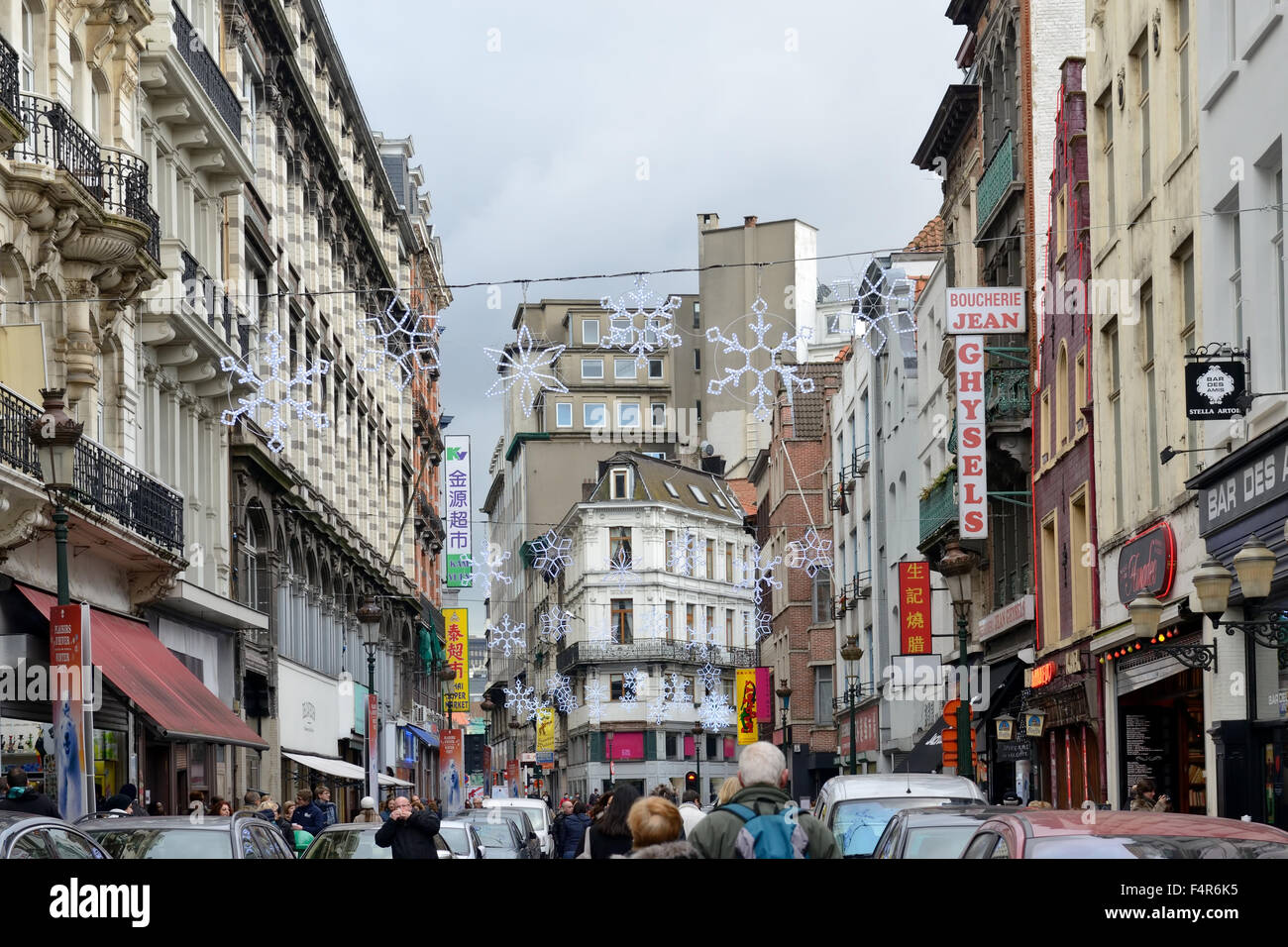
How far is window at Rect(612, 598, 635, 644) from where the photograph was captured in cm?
10569

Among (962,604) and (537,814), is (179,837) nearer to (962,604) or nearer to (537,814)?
(962,604)

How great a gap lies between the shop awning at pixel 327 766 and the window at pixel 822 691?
2655cm

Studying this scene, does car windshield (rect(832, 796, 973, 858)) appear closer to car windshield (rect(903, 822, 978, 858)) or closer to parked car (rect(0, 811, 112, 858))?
car windshield (rect(903, 822, 978, 858))

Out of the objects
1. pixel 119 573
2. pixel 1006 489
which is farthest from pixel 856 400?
pixel 119 573

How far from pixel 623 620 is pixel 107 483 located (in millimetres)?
81727

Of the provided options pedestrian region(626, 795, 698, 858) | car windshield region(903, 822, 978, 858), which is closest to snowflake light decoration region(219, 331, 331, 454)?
car windshield region(903, 822, 978, 858)

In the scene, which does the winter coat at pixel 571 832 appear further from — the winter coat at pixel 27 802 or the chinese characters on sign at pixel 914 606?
the chinese characters on sign at pixel 914 606

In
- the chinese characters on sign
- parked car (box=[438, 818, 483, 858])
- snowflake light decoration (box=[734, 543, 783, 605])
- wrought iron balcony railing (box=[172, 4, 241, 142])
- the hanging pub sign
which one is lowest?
parked car (box=[438, 818, 483, 858])

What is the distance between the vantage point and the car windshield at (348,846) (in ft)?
49.2

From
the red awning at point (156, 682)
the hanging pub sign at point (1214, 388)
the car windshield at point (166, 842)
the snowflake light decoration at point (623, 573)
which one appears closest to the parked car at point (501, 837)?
the red awning at point (156, 682)

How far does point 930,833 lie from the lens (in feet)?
38.3

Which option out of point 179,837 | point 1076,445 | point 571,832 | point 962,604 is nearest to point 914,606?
point 1076,445

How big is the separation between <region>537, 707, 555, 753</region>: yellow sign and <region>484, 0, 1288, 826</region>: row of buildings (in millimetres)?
28807

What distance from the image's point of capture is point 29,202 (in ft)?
73.4
